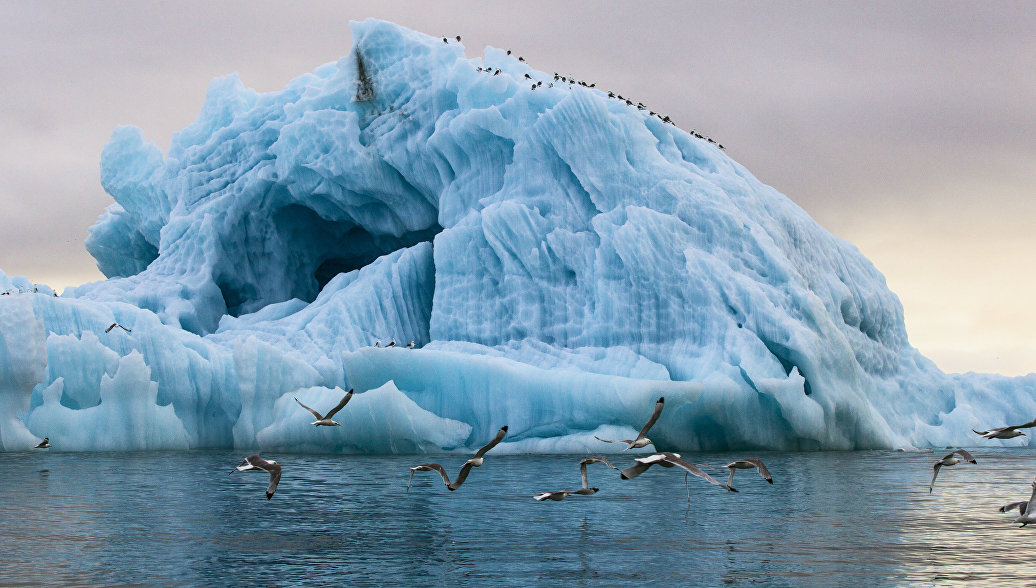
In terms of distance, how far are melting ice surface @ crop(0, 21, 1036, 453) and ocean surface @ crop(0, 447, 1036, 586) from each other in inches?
153

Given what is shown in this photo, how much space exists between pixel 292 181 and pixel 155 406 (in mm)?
8627

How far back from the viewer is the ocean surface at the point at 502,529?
885 cm

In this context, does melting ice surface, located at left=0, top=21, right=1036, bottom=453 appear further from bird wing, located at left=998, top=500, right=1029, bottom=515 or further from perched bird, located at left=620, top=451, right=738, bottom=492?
perched bird, located at left=620, top=451, right=738, bottom=492

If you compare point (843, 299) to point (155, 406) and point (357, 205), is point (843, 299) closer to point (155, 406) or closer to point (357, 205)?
point (357, 205)

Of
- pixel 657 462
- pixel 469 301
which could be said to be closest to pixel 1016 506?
pixel 657 462

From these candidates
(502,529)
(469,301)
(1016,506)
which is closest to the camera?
(502,529)

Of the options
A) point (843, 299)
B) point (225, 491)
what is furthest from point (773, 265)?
point (225, 491)

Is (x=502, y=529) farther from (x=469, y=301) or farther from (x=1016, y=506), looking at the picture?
(x=469, y=301)

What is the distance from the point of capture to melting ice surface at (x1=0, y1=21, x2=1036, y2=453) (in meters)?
22.4

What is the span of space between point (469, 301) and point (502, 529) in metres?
15.2

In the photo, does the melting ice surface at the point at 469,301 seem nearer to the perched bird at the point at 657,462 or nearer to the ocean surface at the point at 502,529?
the ocean surface at the point at 502,529

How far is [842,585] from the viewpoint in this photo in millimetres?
8367

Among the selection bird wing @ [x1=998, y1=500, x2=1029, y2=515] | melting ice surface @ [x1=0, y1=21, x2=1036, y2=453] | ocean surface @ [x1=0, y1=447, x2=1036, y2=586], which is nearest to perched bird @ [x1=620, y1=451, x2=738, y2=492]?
ocean surface @ [x1=0, y1=447, x2=1036, y2=586]

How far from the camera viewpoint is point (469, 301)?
26.3m
